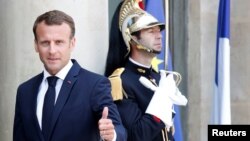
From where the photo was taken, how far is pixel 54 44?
10.5 feet

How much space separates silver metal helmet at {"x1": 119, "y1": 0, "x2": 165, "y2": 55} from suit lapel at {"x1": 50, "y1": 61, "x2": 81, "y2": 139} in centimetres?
122

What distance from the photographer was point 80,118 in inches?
125

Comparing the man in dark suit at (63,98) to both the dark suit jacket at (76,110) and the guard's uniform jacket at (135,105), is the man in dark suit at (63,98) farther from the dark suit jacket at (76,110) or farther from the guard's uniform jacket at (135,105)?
the guard's uniform jacket at (135,105)

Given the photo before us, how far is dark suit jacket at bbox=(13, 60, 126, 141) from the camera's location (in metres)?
3.17

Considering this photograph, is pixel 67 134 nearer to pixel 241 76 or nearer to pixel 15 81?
pixel 15 81

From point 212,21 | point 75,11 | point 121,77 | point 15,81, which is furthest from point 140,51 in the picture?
point 212,21

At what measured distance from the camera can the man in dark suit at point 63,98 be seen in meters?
3.17

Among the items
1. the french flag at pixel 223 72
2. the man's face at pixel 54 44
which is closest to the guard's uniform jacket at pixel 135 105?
the man's face at pixel 54 44

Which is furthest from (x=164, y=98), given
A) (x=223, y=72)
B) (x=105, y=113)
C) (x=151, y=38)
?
(x=223, y=72)

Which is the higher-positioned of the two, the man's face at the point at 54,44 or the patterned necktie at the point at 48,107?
the man's face at the point at 54,44

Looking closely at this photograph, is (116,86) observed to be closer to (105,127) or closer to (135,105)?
(135,105)

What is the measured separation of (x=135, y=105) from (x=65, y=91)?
1.08 metres

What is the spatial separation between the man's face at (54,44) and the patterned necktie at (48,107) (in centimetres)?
8

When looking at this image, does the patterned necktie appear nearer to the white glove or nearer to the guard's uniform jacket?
the guard's uniform jacket
